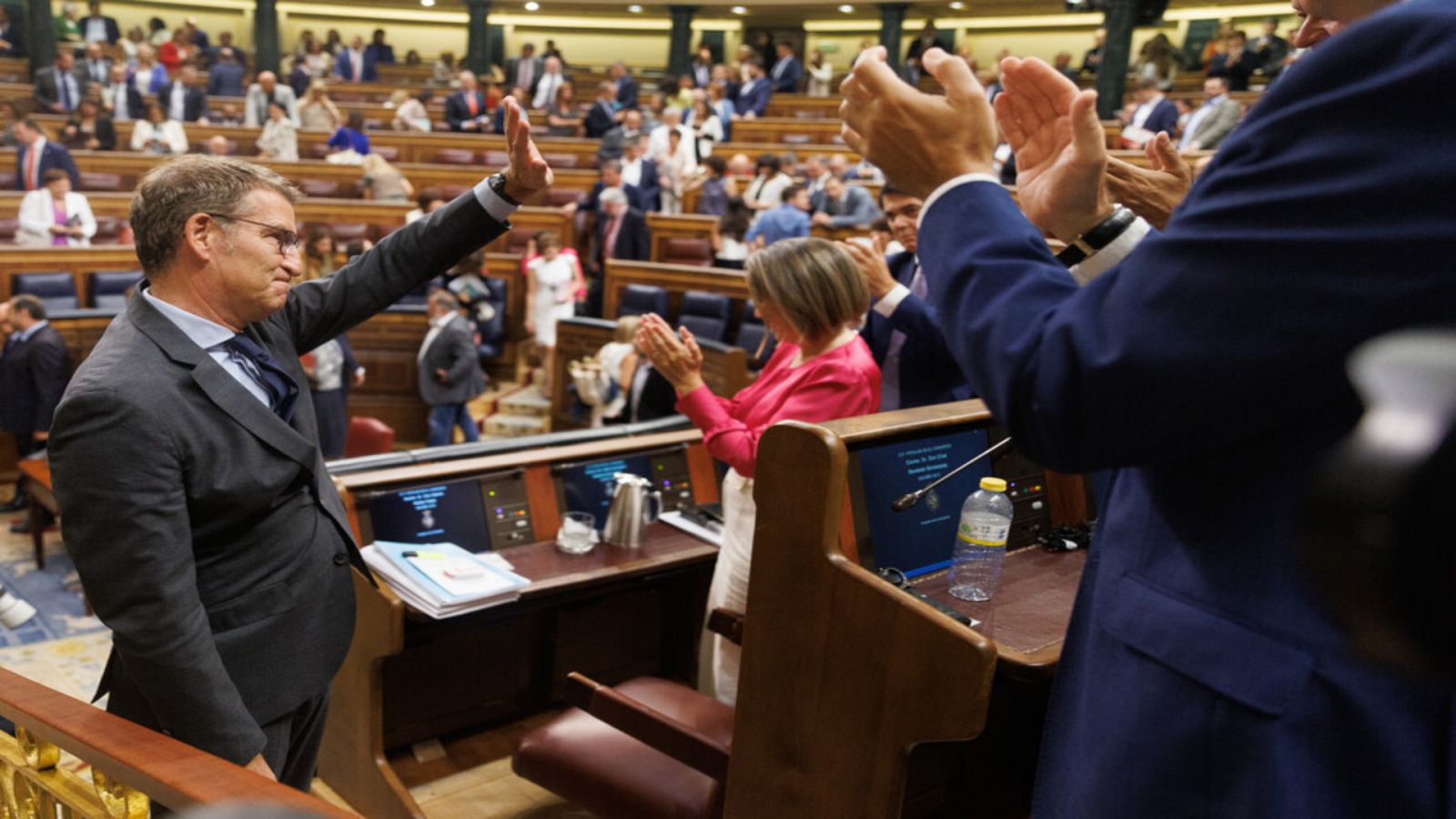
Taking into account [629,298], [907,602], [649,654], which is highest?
[907,602]

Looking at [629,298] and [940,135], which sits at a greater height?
[940,135]

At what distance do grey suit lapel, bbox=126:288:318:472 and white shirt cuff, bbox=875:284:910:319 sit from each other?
1565 millimetres

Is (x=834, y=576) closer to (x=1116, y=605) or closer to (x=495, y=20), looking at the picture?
(x=1116, y=605)

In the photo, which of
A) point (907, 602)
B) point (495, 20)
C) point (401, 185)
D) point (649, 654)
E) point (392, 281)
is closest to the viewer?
point (907, 602)

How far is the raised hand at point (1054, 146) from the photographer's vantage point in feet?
2.92

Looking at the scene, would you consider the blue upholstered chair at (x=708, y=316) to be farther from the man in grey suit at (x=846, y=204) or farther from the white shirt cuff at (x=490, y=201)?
the white shirt cuff at (x=490, y=201)

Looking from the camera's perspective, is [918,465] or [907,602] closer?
[907,602]

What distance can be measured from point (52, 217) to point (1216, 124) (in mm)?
8973

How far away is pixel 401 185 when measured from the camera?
9.20m

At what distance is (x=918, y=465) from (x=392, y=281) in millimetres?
1068

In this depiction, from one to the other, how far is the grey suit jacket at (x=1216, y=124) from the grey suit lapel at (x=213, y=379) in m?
8.14

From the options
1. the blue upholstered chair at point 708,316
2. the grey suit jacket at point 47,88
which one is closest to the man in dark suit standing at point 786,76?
the blue upholstered chair at point 708,316

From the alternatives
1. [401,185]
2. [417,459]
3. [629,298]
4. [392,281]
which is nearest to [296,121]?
[401,185]

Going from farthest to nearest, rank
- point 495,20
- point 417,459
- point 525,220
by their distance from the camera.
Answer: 1. point 495,20
2. point 525,220
3. point 417,459
